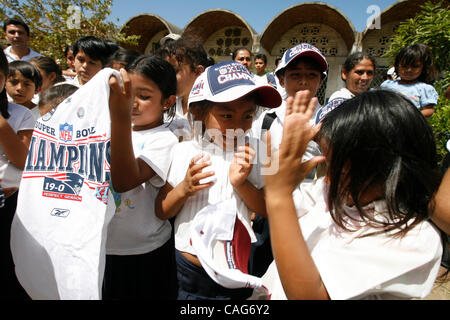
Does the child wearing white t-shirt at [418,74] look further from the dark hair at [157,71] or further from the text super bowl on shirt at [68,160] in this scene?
the text super bowl on shirt at [68,160]

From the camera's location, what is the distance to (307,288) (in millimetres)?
796

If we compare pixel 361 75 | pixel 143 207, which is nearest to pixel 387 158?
pixel 143 207

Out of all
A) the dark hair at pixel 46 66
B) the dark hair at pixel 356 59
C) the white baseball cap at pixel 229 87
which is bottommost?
the white baseball cap at pixel 229 87

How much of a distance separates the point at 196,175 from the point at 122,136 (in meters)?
0.36

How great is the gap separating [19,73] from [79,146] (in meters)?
1.71

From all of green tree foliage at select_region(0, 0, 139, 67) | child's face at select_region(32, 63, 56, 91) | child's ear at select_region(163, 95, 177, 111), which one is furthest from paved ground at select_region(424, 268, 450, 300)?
green tree foliage at select_region(0, 0, 139, 67)

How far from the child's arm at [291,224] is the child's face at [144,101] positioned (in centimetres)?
85

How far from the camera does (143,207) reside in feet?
4.47

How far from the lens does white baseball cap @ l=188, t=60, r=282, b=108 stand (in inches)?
48.2

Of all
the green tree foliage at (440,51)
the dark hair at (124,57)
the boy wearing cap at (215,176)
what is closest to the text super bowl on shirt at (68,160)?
the boy wearing cap at (215,176)

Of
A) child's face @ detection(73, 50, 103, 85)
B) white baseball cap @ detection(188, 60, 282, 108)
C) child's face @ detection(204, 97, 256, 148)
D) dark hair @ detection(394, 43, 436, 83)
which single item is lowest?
child's face @ detection(204, 97, 256, 148)

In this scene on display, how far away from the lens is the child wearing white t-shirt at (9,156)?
1430 mm

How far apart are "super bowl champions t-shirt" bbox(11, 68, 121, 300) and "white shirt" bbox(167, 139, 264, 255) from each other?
1.11ft

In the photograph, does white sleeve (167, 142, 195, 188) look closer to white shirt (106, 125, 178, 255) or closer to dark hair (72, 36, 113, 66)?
white shirt (106, 125, 178, 255)
